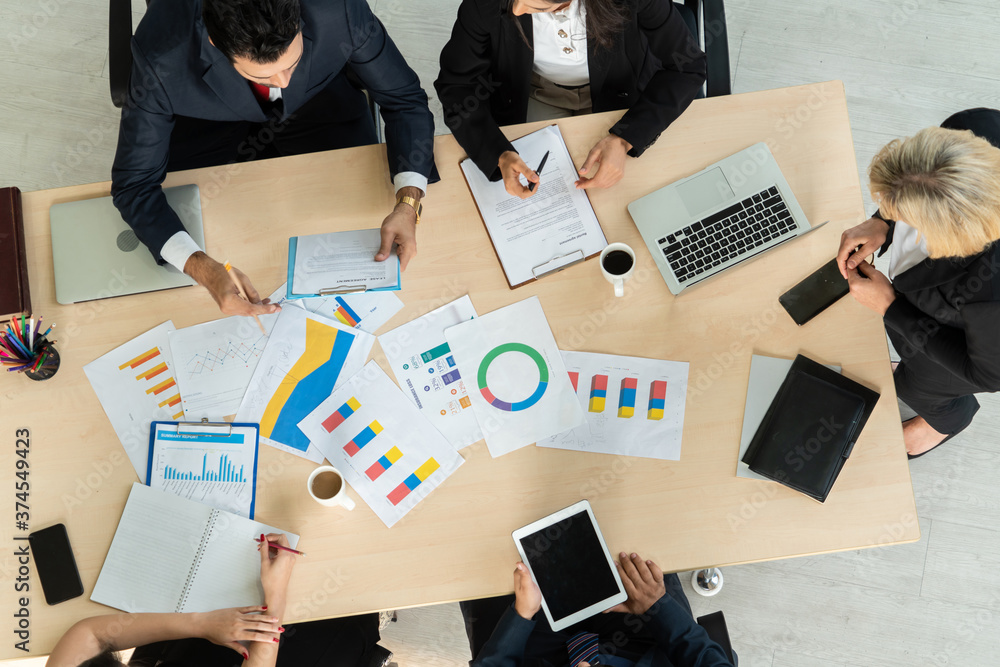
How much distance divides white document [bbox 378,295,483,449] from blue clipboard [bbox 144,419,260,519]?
35 centimetres

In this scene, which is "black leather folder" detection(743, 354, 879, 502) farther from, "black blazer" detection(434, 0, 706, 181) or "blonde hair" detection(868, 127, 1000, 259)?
"black blazer" detection(434, 0, 706, 181)

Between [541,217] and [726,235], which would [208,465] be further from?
[726,235]

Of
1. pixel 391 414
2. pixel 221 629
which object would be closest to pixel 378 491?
pixel 391 414

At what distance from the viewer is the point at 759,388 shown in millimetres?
1408

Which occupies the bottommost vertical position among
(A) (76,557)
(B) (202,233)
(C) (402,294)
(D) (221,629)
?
(D) (221,629)

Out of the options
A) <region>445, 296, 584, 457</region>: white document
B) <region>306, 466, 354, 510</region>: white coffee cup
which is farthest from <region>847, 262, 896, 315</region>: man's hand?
<region>306, 466, 354, 510</region>: white coffee cup

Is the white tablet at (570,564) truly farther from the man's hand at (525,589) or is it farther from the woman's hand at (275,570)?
the woman's hand at (275,570)

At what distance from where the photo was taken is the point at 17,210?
5.06ft

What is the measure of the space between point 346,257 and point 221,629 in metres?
0.84

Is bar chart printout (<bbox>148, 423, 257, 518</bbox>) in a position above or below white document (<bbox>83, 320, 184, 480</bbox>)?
below

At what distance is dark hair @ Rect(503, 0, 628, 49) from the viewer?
4.57 ft

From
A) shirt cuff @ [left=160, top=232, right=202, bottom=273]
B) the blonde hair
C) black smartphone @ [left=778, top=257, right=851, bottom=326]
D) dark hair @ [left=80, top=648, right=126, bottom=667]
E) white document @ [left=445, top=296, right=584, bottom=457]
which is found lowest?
dark hair @ [left=80, top=648, right=126, bottom=667]

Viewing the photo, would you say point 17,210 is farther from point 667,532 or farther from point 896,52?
point 896,52

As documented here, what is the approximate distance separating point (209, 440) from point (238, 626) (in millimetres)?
393
